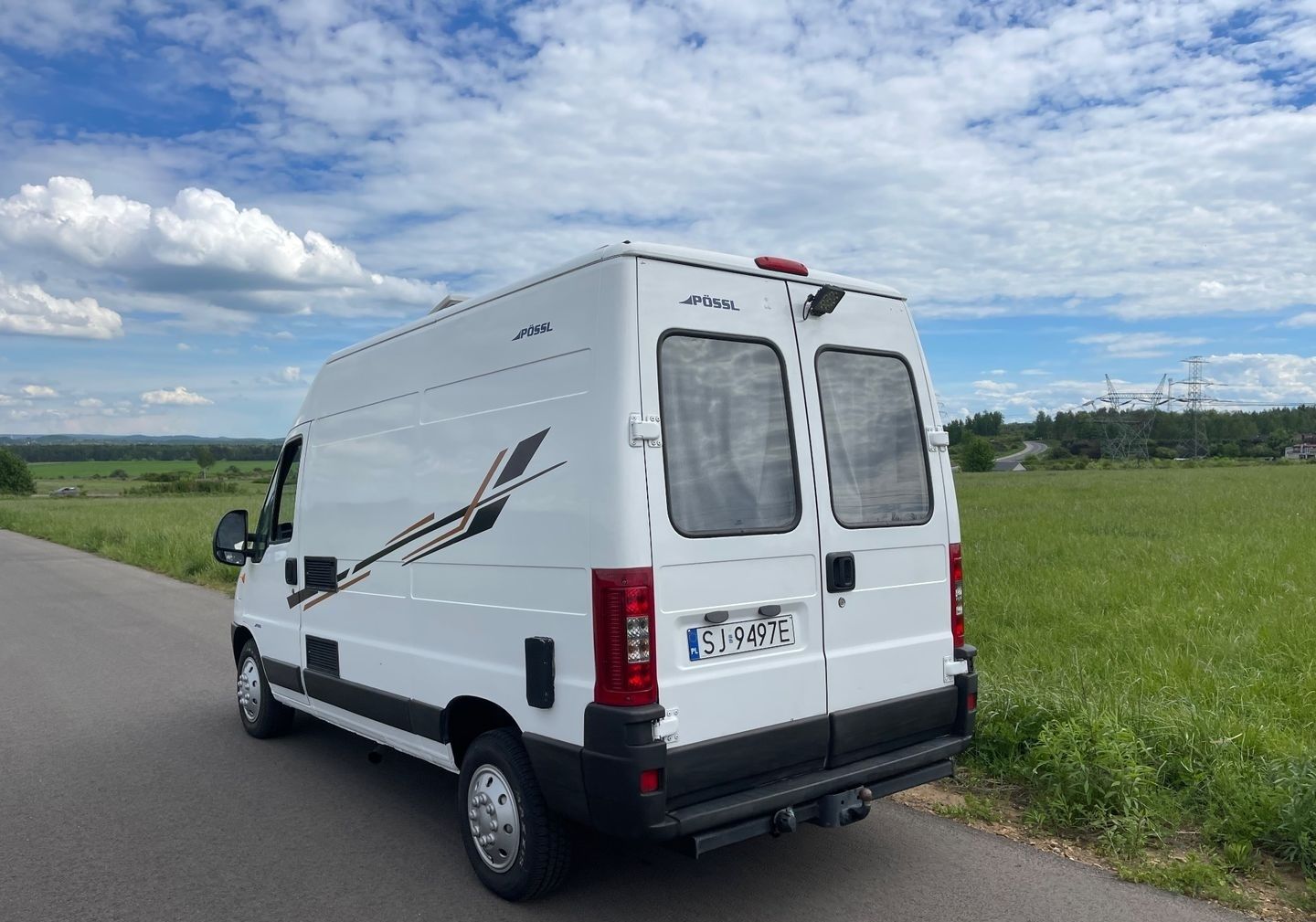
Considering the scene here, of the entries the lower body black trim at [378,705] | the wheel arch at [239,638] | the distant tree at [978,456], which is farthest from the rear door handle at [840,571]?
the distant tree at [978,456]

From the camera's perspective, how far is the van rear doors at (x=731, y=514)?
357cm

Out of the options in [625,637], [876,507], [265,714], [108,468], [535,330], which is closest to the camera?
[625,637]

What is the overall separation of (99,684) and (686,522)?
268 inches

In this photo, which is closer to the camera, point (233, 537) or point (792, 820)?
point (792, 820)

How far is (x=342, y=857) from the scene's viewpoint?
444cm

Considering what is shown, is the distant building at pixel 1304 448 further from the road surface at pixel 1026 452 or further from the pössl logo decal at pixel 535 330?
the pössl logo decal at pixel 535 330

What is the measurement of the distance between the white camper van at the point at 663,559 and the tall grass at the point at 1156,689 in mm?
844

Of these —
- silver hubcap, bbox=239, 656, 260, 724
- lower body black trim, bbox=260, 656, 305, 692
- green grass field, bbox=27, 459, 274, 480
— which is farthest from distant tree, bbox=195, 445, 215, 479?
lower body black trim, bbox=260, 656, 305, 692

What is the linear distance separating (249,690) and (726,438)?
4343mm

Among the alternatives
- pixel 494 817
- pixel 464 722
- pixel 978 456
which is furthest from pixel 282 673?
pixel 978 456

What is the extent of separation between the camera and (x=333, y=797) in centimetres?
530

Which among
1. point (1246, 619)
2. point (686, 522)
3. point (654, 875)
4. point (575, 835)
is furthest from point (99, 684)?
point (1246, 619)

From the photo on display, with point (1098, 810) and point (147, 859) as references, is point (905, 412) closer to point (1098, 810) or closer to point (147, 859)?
point (1098, 810)

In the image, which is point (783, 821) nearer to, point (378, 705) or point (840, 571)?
point (840, 571)
